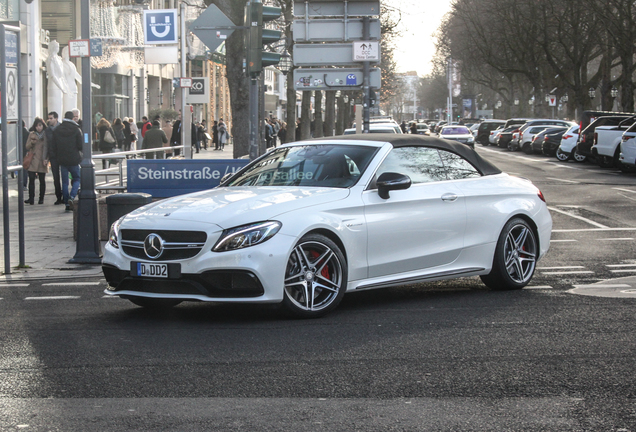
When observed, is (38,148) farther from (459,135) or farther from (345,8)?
(459,135)

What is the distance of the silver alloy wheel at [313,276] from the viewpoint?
22.0 feet

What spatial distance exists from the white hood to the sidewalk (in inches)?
125

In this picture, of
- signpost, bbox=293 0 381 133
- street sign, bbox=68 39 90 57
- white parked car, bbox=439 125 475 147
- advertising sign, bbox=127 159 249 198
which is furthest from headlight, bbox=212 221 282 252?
white parked car, bbox=439 125 475 147

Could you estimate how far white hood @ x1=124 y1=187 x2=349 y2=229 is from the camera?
6582mm

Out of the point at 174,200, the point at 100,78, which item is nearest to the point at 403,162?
the point at 174,200

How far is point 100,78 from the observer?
41.8m

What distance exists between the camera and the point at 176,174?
1315 cm

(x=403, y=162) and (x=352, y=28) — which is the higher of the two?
(x=352, y=28)

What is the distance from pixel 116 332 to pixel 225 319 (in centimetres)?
86

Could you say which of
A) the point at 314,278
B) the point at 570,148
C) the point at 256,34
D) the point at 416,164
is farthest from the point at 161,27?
the point at 314,278

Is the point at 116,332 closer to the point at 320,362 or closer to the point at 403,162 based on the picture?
the point at 320,362

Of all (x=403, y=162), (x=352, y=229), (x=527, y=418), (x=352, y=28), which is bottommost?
(x=527, y=418)

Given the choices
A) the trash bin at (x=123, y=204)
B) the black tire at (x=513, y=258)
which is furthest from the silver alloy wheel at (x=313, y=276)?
the trash bin at (x=123, y=204)

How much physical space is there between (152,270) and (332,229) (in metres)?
1.35
